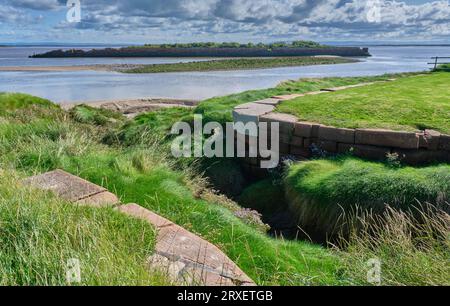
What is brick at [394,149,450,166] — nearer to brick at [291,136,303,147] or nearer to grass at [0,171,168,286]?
brick at [291,136,303,147]

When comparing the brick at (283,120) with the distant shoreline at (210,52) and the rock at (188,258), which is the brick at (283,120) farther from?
the distant shoreline at (210,52)

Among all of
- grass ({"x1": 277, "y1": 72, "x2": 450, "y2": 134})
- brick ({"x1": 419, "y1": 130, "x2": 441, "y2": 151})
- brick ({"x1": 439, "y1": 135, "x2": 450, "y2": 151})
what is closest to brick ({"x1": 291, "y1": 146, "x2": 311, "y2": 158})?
grass ({"x1": 277, "y1": 72, "x2": 450, "y2": 134})

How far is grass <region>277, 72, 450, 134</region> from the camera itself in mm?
6129

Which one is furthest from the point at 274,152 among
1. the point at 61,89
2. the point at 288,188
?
the point at 61,89

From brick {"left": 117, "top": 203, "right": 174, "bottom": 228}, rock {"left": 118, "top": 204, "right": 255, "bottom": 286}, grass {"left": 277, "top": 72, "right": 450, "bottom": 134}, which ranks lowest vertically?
rock {"left": 118, "top": 204, "right": 255, "bottom": 286}

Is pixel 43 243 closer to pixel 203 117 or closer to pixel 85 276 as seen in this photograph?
pixel 85 276

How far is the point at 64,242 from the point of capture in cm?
282

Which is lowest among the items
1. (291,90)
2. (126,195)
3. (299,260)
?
(299,260)

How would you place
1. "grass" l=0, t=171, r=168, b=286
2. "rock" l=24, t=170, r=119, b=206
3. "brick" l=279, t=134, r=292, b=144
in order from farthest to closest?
"brick" l=279, t=134, r=292, b=144
"rock" l=24, t=170, r=119, b=206
"grass" l=0, t=171, r=168, b=286

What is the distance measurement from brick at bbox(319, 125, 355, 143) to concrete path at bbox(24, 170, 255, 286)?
10.5ft

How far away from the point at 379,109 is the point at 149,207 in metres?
4.23

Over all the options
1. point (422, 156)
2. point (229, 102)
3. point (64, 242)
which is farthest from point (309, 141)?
point (64, 242)
